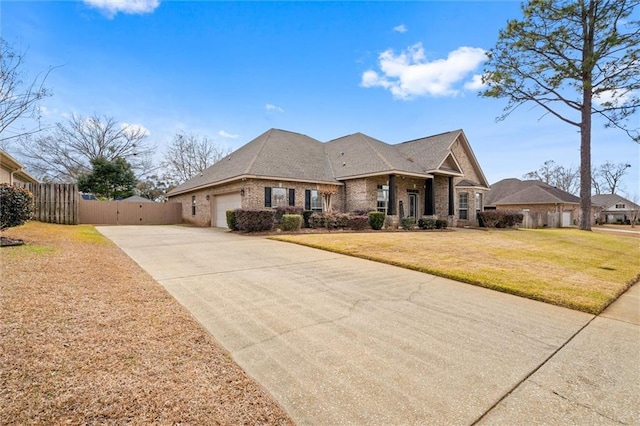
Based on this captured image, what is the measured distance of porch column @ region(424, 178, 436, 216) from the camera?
19344 millimetres

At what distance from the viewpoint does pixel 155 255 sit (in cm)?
773

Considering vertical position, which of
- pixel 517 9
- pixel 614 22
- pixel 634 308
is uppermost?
pixel 517 9

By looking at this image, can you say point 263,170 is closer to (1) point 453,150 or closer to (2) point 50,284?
(2) point 50,284

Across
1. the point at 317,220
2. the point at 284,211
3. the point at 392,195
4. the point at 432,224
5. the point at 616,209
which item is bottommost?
the point at 432,224

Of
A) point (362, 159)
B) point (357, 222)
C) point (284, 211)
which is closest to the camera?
point (284, 211)

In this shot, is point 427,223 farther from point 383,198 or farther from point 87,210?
point 87,210

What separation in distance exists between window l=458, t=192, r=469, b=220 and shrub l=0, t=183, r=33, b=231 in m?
23.1

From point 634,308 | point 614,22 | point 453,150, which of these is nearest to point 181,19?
point 634,308

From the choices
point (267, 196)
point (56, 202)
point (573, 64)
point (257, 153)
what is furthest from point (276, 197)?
point (573, 64)

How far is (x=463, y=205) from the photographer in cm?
2206

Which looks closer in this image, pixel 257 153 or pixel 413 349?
pixel 413 349

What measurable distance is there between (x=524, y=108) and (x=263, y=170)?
19635 millimetres

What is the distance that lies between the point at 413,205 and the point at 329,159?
690 centimetres

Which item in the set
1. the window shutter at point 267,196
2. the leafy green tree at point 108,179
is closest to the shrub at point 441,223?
the window shutter at point 267,196
